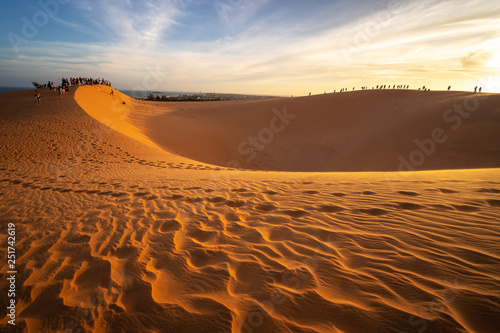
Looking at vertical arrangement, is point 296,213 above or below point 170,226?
above

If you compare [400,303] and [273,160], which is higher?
[400,303]

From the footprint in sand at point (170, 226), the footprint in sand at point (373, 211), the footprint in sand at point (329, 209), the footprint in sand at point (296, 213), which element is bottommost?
the footprint in sand at point (170, 226)

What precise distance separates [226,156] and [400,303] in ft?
41.6

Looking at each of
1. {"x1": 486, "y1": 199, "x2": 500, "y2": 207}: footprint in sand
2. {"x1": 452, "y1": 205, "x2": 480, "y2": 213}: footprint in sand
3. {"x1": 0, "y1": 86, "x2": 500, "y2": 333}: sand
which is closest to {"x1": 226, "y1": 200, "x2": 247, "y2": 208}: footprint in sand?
{"x1": 0, "y1": 86, "x2": 500, "y2": 333}: sand

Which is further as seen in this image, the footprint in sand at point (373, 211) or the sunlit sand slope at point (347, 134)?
the sunlit sand slope at point (347, 134)

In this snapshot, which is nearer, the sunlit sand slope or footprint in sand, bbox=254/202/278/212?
footprint in sand, bbox=254/202/278/212

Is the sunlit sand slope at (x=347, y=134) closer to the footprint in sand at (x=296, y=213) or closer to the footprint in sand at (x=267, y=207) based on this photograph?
the footprint in sand at (x=267, y=207)

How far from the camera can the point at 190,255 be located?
2607 mm

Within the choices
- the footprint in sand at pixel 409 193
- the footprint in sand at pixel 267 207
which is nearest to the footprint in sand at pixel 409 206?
the footprint in sand at pixel 409 193

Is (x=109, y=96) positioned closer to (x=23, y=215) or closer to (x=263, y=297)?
(x=23, y=215)

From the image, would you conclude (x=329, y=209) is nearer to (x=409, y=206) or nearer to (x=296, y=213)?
(x=296, y=213)

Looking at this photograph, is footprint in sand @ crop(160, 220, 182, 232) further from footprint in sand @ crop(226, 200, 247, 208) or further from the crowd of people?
the crowd of people

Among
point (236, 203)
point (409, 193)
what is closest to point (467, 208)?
point (409, 193)

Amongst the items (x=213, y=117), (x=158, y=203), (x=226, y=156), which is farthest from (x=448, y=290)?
(x=213, y=117)
